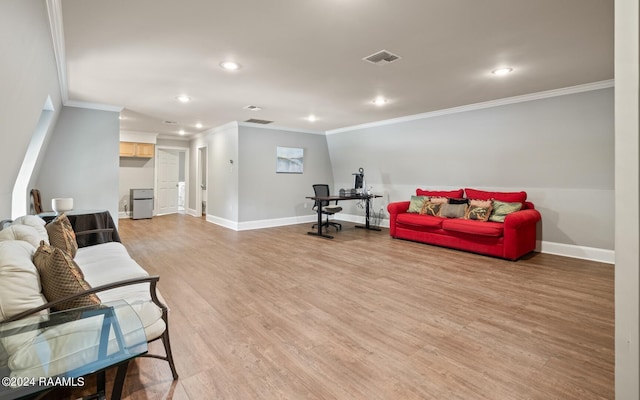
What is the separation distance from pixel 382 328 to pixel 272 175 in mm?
5467

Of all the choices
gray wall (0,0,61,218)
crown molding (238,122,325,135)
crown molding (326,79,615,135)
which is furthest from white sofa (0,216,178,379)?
crown molding (326,79,615,135)

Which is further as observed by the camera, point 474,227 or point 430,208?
point 430,208

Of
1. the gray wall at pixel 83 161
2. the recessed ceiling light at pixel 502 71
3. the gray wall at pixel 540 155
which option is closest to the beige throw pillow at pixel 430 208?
the gray wall at pixel 540 155

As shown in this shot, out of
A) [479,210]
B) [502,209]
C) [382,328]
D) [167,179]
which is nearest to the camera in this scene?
[382,328]

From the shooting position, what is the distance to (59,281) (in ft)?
4.82

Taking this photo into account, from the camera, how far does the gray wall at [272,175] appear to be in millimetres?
6938

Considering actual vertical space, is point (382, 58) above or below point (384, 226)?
above

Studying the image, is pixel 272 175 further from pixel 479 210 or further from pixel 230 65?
pixel 479 210

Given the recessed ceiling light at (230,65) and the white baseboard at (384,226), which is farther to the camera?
the white baseboard at (384,226)

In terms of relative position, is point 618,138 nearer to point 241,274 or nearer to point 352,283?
point 352,283

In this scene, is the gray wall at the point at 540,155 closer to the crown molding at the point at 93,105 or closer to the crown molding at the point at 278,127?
the crown molding at the point at 278,127

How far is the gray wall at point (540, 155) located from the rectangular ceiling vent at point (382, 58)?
2.79 meters

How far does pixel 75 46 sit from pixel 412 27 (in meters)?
3.11

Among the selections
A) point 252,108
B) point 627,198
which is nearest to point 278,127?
Result: point 252,108
